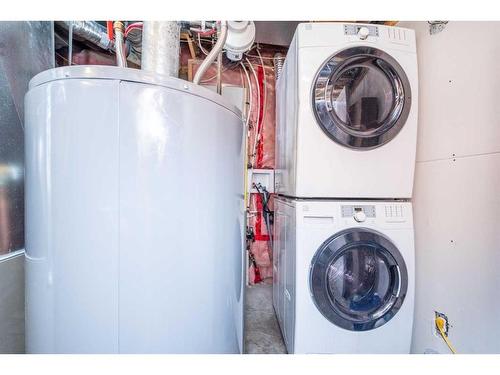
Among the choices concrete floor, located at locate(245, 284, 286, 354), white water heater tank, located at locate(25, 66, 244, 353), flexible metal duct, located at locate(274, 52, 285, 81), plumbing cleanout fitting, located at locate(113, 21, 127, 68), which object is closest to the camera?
white water heater tank, located at locate(25, 66, 244, 353)

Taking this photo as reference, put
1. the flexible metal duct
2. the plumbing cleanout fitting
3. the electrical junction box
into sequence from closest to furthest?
the plumbing cleanout fitting → the flexible metal duct → the electrical junction box

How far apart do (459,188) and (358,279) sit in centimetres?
65

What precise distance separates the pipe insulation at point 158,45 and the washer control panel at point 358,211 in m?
1.09

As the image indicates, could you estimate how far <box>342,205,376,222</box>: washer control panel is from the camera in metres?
1.18

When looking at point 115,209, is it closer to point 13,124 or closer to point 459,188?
point 13,124

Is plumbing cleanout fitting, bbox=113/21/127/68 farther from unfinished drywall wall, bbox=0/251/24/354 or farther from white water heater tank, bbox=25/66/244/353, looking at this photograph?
unfinished drywall wall, bbox=0/251/24/354

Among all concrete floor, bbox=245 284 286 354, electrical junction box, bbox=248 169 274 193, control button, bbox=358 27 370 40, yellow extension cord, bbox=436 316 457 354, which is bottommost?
concrete floor, bbox=245 284 286 354

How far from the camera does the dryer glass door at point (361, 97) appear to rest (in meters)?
1.16

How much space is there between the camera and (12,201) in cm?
102

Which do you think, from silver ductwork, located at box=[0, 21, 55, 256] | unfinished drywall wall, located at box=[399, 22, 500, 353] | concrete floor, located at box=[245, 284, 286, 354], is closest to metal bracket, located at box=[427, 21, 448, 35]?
unfinished drywall wall, located at box=[399, 22, 500, 353]

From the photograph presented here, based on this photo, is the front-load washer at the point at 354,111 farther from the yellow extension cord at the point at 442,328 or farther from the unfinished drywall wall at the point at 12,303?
the unfinished drywall wall at the point at 12,303

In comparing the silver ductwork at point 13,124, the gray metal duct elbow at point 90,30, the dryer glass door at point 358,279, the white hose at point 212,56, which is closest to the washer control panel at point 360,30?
the white hose at point 212,56

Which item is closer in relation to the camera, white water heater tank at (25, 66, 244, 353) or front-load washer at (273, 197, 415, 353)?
white water heater tank at (25, 66, 244, 353)
